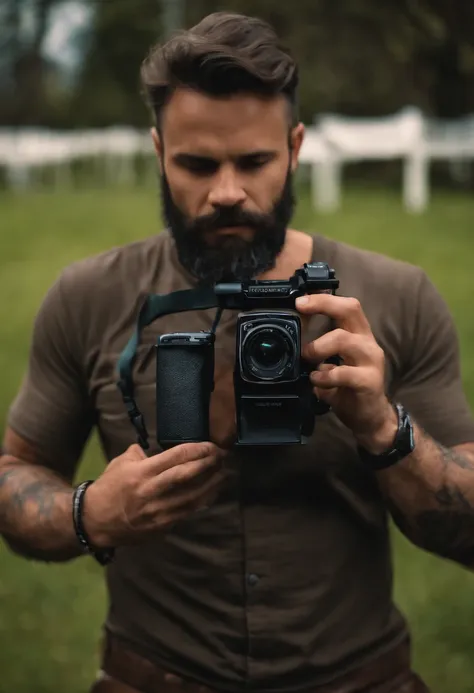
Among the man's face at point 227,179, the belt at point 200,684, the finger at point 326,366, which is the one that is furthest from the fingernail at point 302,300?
the belt at point 200,684

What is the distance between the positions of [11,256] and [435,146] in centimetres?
592

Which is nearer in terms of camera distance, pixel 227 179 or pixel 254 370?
pixel 254 370

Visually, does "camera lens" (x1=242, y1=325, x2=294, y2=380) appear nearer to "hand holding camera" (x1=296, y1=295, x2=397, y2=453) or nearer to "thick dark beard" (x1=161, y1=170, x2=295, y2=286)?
"hand holding camera" (x1=296, y1=295, x2=397, y2=453)

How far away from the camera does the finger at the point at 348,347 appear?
7.68ft

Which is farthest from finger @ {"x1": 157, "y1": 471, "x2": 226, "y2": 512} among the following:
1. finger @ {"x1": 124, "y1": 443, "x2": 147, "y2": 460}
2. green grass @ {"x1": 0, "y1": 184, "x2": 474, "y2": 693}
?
green grass @ {"x1": 0, "y1": 184, "x2": 474, "y2": 693}

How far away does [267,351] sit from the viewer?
7.91 ft

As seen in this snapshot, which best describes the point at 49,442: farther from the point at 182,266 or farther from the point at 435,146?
the point at 435,146

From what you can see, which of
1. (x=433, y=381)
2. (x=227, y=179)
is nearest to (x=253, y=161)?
(x=227, y=179)

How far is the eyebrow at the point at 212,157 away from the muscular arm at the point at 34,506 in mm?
769

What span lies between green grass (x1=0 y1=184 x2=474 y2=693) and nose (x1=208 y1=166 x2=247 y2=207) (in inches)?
105

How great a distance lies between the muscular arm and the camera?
104 inches

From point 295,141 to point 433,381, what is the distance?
62cm

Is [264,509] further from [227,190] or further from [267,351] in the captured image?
[227,190]

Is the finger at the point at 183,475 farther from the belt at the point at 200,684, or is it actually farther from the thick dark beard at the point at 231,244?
the belt at the point at 200,684
